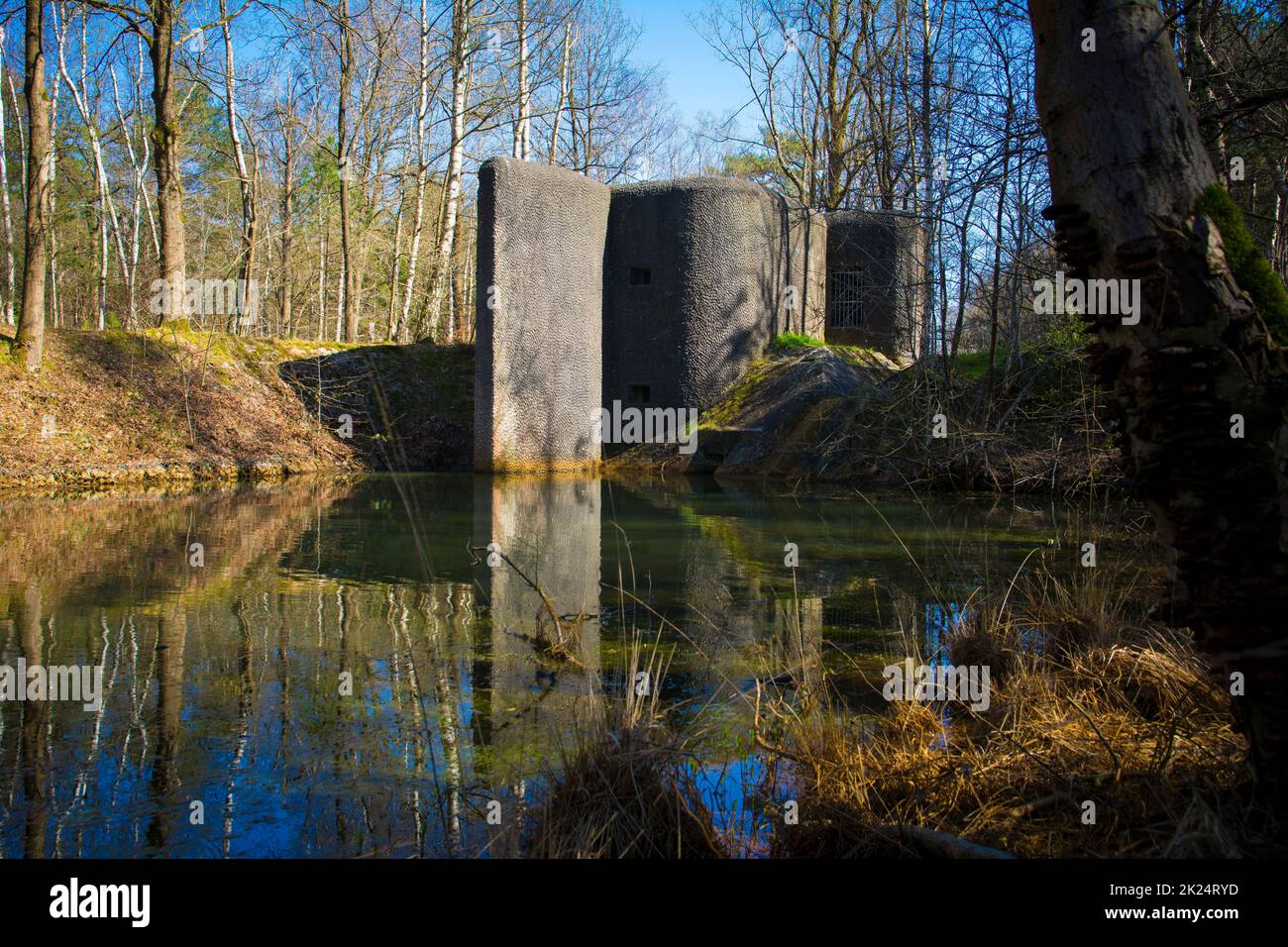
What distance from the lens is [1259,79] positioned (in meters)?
6.76

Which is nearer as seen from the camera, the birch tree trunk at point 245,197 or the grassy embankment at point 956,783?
the grassy embankment at point 956,783

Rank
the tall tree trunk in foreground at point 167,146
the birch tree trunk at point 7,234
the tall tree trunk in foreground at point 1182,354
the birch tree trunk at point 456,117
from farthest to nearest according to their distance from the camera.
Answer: the birch tree trunk at point 7,234 < the birch tree trunk at point 456,117 < the tall tree trunk in foreground at point 167,146 < the tall tree trunk in foreground at point 1182,354

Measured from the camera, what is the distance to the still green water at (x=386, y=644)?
12.0 ft

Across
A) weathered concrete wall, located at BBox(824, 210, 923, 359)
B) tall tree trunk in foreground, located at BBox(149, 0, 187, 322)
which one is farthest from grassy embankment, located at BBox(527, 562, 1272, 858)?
weathered concrete wall, located at BBox(824, 210, 923, 359)

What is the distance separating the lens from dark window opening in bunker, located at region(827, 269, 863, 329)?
26.2 metres

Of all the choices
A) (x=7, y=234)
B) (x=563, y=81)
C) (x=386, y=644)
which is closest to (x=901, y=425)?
(x=386, y=644)

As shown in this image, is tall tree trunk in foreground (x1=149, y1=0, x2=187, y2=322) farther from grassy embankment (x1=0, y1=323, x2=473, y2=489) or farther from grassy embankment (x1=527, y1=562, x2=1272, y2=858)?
grassy embankment (x1=527, y1=562, x2=1272, y2=858)

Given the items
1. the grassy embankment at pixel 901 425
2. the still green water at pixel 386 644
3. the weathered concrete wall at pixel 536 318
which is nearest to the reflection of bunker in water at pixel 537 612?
the still green water at pixel 386 644

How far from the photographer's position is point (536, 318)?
67.1ft

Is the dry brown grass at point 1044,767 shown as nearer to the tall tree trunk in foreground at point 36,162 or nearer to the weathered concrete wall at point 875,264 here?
the tall tree trunk in foreground at point 36,162

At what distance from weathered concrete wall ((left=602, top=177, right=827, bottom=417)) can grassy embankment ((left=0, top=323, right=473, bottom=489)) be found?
166 inches

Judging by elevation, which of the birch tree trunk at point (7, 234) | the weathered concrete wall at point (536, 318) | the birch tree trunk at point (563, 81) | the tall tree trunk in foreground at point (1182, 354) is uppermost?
the birch tree trunk at point (563, 81)

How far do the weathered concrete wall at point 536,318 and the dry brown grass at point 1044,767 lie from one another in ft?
52.3

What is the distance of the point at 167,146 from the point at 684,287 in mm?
10553
